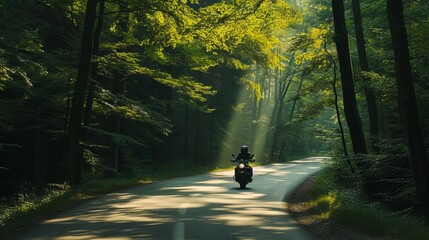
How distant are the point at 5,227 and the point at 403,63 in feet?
30.1

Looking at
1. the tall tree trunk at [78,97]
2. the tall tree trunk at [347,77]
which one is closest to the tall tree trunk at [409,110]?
the tall tree trunk at [347,77]

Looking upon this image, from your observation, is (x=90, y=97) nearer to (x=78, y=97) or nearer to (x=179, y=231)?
(x=78, y=97)

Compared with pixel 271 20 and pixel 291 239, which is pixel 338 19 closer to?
pixel 271 20

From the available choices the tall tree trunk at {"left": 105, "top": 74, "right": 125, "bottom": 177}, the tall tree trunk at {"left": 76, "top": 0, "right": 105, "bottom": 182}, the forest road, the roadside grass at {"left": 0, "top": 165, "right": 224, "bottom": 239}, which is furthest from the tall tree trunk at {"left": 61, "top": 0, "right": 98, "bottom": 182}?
the tall tree trunk at {"left": 105, "top": 74, "right": 125, "bottom": 177}

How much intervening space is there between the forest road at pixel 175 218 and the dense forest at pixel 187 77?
3045mm

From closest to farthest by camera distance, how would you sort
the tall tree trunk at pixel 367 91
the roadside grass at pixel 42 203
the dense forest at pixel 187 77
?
1. the roadside grass at pixel 42 203
2. the dense forest at pixel 187 77
3. the tall tree trunk at pixel 367 91

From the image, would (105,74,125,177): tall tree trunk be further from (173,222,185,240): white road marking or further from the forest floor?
(173,222,185,240): white road marking

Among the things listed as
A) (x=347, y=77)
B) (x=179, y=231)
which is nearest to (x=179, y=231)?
(x=179, y=231)

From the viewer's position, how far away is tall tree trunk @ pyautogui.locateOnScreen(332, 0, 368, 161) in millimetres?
13961

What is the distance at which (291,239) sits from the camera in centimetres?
853

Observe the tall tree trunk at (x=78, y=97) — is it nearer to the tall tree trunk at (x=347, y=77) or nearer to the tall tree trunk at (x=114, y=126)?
the tall tree trunk at (x=114, y=126)

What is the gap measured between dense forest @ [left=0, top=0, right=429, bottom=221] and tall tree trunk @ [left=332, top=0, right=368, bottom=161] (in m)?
0.03

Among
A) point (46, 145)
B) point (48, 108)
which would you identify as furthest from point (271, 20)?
point (46, 145)

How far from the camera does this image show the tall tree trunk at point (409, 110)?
31.1 feet
